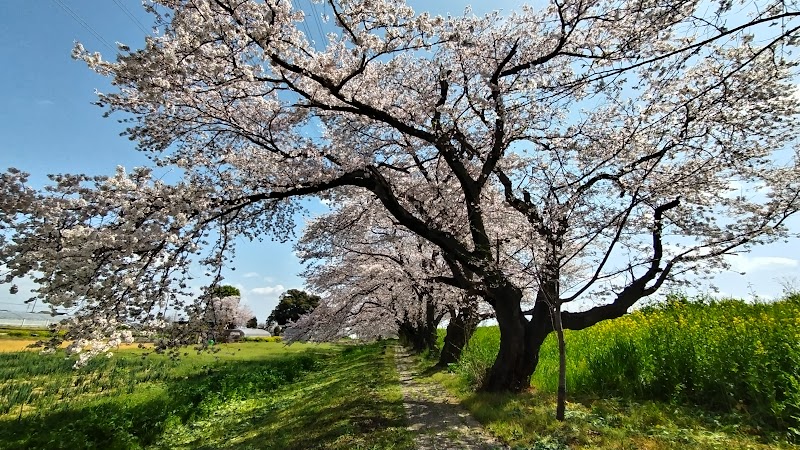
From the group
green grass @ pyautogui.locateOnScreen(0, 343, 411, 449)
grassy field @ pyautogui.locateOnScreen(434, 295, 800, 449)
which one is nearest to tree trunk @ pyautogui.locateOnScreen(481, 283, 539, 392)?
grassy field @ pyautogui.locateOnScreen(434, 295, 800, 449)

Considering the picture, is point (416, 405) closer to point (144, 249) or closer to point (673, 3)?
point (144, 249)

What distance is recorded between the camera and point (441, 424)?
830cm

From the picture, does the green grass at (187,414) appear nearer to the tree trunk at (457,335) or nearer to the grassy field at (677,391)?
the tree trunk at (457,335)

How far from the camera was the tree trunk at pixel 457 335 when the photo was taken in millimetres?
16969

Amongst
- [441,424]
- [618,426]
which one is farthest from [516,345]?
[618,426]

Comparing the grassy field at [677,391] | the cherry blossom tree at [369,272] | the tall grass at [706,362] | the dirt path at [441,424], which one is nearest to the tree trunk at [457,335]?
the cherry blossom tree at [369,272]

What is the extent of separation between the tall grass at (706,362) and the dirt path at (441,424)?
143 centimetres

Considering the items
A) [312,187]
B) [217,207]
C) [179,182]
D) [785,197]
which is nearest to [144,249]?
[179,182]

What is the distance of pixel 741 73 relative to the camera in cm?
553

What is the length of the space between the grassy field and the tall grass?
0.02m

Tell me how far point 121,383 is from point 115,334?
16211 millimetres

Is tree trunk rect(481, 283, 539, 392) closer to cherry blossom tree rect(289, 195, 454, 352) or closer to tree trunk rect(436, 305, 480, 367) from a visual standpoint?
cherry blossom tree rect(289, 195, 454, 352)

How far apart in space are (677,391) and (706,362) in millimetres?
792

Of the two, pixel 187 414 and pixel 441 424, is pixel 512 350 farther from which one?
pixel 187 414
